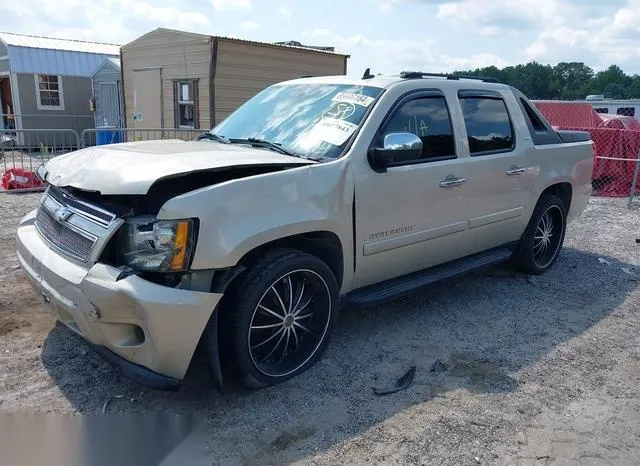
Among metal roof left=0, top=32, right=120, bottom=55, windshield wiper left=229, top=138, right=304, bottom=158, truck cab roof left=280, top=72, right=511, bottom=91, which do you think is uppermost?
metal roof left=0, top=32, right=120, bottom=55

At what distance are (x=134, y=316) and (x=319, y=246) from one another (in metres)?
1.31

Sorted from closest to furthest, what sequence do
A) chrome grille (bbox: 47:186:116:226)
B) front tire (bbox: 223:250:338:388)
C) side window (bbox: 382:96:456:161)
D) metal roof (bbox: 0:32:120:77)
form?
Answer: chrome grille (bbox: 47:186:116:226) → front tire (bbox: 223:250:338:388) → side window (bbox: 382:96:456:161) → metal roof (bbox: 0:32:120:77)

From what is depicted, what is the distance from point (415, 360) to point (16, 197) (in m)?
7.58

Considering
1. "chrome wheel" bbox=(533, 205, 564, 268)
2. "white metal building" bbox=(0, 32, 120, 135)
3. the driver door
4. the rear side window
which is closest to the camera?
the driver door

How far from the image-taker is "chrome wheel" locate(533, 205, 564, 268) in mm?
5801

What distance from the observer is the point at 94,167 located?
10.5ft

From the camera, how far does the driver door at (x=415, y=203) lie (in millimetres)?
3820

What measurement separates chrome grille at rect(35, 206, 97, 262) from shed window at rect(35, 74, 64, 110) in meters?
18.8

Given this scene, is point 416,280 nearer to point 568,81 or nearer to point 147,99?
point 147,99

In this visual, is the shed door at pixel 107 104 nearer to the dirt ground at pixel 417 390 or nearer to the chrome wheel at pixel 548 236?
the dirt ground at pixel 417 390

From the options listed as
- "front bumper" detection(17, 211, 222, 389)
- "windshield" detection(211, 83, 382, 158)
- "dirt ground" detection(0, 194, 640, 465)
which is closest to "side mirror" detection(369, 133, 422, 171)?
"windshield" detection(211, 83, 382, 158)

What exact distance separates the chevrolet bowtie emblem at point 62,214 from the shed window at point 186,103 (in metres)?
11.0

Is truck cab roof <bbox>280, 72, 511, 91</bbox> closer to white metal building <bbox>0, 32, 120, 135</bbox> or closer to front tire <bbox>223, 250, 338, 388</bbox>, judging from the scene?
front tire <bbox>223, 250, 338, 388</bbox>

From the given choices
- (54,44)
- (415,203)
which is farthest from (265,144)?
(54,44)
